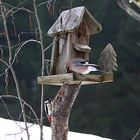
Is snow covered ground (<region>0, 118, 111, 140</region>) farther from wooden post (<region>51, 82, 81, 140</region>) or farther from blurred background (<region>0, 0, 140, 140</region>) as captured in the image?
blurred background (<region>0, 0, 140, 140</region>)

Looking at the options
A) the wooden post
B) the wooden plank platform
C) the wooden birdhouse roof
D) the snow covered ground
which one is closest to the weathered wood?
the wooden plank platform

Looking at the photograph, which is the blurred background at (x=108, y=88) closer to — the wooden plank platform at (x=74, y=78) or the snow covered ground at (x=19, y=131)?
the snow covered ground at (x=19, y=131)

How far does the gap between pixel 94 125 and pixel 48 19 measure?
2.09 meters

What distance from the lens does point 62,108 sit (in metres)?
2.73

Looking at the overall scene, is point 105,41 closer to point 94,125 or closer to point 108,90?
point 108,90

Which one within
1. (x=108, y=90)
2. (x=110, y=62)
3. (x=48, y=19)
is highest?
(x=110, y=62)

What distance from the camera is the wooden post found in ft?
8.91

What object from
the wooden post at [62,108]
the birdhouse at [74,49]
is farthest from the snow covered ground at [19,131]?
the birdhouse at [74,49]

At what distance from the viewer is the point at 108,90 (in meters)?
8.62

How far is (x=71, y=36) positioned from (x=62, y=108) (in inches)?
15.1

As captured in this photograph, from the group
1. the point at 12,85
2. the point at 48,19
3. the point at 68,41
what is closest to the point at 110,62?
the point at 68,41

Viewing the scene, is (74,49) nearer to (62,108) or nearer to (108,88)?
(62,108)

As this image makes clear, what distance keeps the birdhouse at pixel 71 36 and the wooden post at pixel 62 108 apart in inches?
4.0

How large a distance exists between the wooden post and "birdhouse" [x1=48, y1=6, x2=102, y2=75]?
10 centimetres
